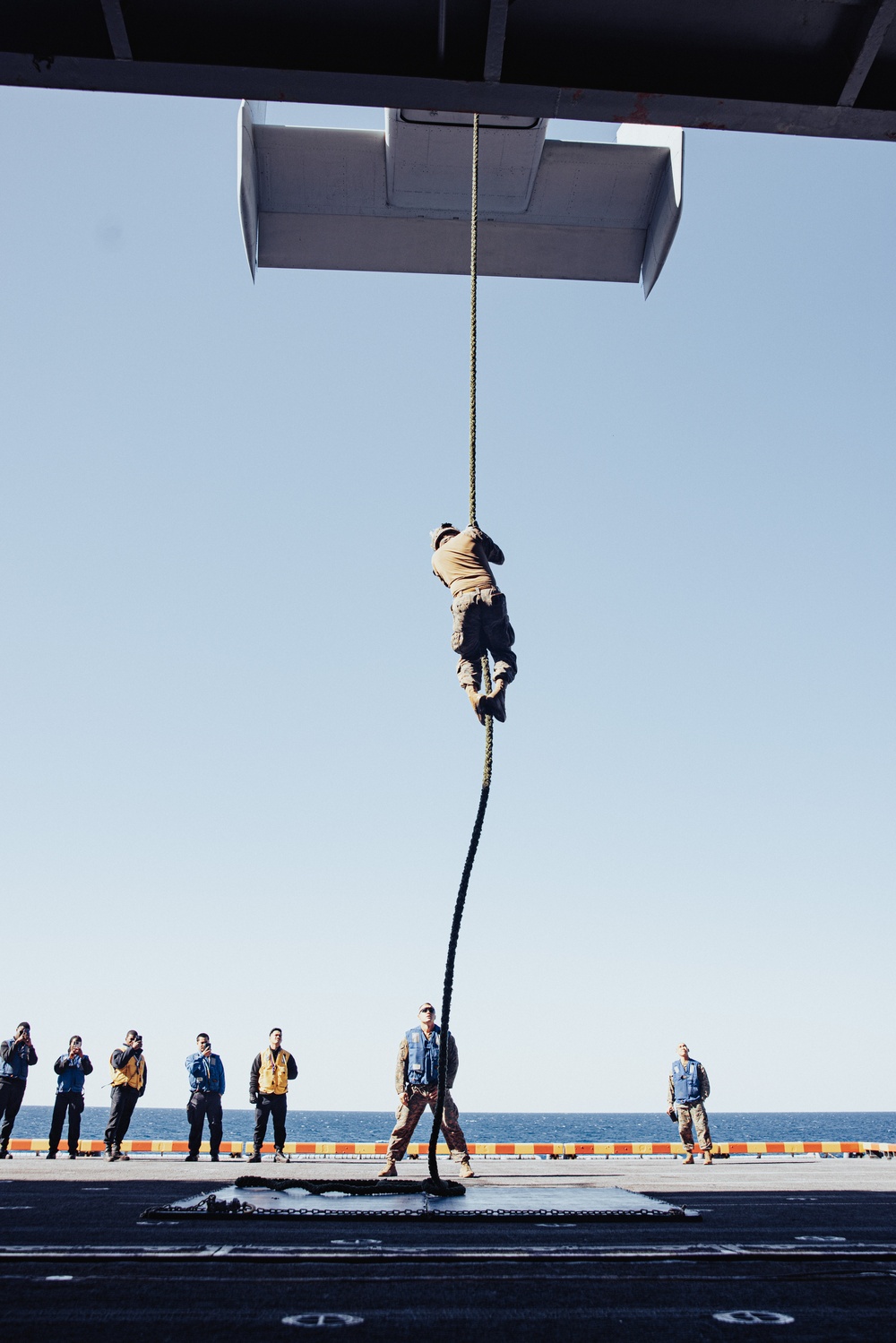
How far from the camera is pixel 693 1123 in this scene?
48.6 feet

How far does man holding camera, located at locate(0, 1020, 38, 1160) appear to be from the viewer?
12617mm

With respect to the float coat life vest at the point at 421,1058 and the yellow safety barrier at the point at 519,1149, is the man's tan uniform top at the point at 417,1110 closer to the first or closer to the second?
the float coat life vest at the point at 421,1058

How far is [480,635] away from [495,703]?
55cm

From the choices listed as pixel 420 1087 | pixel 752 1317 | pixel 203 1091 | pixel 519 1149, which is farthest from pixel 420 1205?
pixel 519 1149

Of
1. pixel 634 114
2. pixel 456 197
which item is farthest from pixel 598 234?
pixel 634 114

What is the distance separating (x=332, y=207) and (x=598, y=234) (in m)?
3.38

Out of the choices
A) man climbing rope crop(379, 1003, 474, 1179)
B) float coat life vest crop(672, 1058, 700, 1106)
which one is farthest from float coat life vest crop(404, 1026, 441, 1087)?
float coat life vest crop(672, 1058, 700, 1106)

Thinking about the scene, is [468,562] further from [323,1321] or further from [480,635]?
[323,1321]

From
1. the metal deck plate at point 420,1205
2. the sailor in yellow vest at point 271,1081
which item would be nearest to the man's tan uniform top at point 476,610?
the metal deck plate at point 420,1205

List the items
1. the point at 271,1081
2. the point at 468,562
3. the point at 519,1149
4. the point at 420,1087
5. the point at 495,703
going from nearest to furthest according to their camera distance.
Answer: the point at 495,703 → the point at 468,562 → the point at 420,1087 → the point at 271,1081 → the point at 519,1149

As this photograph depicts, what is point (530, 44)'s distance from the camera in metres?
4.97

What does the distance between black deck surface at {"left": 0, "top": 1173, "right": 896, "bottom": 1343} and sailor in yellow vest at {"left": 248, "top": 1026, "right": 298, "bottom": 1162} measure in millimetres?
7348

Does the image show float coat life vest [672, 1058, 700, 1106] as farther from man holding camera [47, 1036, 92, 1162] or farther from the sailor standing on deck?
man holding camera [47, 1036, 92, 1162]

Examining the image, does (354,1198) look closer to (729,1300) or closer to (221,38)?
(729,1300)
